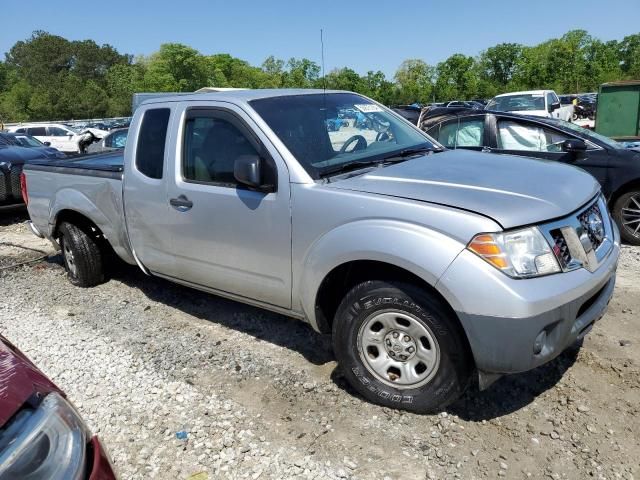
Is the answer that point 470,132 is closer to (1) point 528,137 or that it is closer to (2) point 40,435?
(1) point 528,137

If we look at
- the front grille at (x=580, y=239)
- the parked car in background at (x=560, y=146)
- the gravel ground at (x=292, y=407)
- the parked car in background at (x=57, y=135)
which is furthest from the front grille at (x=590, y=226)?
the parked car in background at (x=57, y=135)

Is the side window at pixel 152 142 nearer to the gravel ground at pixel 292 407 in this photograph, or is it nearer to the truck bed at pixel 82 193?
the truck bed at pixel 82 193

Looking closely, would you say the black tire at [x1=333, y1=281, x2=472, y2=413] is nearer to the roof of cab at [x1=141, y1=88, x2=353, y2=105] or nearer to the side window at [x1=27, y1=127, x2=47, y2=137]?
the roof of cab at [x1=141, y1=88, x2=353, y2=105]

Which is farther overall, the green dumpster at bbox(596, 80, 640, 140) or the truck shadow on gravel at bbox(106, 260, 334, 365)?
the green dumpster at bbox(596, 80, 640, 140)

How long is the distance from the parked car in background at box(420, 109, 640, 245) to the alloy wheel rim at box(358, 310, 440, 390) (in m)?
3.80

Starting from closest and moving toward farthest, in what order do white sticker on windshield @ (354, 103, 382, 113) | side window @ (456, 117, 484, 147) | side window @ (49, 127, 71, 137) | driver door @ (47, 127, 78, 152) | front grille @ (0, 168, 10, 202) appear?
white sticker on windshield @ (354, 103, 382, 113) → side window @ (456, 117, 484, 147) → front grille @ (0, 168, 10, 202) → driver door @ (47, 127, 78, 152) → side window @ (49, 127, 71, 137)

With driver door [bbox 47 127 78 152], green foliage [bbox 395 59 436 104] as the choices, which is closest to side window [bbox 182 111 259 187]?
driver door [bbox 47 127 78 152]

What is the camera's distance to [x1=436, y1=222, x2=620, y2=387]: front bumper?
255 centimetres

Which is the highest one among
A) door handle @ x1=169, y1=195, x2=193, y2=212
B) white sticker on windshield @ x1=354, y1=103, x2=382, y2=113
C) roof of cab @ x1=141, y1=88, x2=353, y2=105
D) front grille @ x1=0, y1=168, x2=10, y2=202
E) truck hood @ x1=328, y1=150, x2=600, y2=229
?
roof of cab @ x1=141, y1=88, x2=353, y2=105

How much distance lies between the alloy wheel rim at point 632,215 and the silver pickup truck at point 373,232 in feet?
10.9

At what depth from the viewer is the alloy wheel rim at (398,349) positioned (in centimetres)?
A: 292

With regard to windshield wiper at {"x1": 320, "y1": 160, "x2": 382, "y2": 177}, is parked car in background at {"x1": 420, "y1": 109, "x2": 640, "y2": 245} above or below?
below

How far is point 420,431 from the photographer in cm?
297

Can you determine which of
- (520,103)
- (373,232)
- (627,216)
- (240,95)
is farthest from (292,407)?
(520,103)
